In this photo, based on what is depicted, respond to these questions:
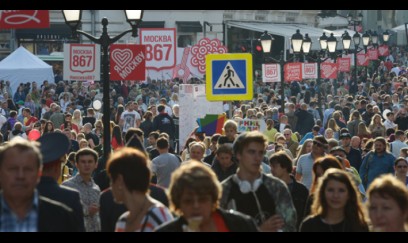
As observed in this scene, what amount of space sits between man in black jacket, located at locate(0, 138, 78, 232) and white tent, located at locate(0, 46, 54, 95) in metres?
35.1

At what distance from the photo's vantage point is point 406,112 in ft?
84.2

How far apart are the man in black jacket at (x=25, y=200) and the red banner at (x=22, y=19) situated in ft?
33.8

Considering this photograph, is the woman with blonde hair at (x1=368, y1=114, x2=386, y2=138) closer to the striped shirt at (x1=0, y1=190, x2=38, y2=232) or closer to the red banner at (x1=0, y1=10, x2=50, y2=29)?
the red banner at (x1=0, y1=10, x2=50, y2=29)

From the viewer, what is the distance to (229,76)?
17922 millimetres

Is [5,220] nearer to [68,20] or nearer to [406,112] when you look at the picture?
[68,20]

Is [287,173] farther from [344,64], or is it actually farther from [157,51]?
[344,64]

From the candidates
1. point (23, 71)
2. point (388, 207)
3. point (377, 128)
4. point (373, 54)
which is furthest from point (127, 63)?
point (373, 54)

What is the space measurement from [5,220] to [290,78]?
85.1 ft

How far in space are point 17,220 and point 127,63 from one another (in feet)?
45.6

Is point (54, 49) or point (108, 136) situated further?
point (54, 49)

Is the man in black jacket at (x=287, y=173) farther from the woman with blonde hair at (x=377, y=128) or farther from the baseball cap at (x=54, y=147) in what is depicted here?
the woman with blonde hair at (x=377, y=128)

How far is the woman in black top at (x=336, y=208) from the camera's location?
24.8 feet
